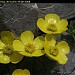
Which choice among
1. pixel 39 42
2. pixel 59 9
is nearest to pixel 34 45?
pixel 39 42

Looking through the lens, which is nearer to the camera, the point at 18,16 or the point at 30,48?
the point at 30,48

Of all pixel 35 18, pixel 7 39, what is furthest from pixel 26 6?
pixel 7 39

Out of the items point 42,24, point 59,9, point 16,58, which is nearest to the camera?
point 16,58

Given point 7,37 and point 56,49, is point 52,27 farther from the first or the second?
point 7,37

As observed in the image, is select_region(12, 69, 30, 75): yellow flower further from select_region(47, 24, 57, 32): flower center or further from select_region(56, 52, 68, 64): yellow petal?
select_region(47, 24, 57, 32): flower center

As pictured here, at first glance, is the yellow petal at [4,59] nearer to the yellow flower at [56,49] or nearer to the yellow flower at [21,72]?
the yellow flower at [21,72]

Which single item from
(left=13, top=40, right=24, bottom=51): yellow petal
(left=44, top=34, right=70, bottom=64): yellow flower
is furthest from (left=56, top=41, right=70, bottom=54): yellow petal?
(left=13, top=40, right=24, bottom=51): yellow petal

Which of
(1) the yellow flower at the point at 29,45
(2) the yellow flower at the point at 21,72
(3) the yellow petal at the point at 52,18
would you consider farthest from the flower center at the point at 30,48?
(3) the yellow petal at the point at 52,18

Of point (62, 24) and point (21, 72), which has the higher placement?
point (62, 24)
